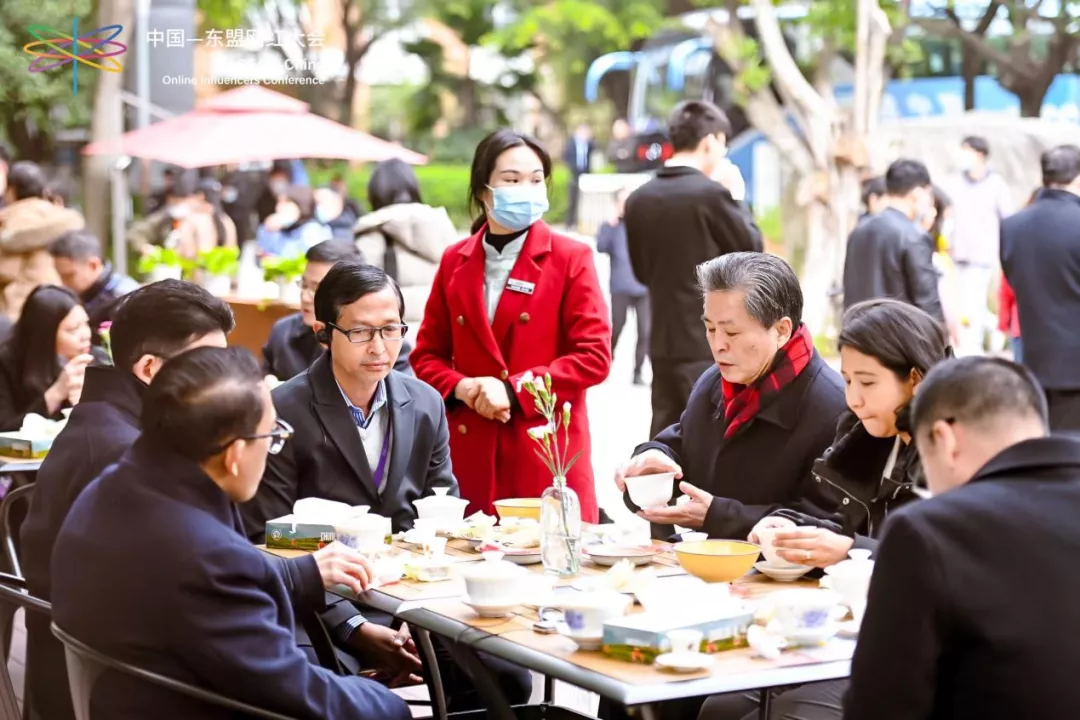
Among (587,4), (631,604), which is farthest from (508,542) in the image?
(587,4)

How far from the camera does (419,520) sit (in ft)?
13.1

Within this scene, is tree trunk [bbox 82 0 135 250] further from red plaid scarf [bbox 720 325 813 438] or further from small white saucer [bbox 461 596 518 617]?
small white saucer [bbox 461 596 518 617]

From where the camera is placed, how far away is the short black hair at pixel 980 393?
235 cm

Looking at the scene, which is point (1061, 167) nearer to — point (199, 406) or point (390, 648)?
point (390, 648)

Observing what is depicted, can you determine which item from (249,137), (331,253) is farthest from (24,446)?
(249,137)

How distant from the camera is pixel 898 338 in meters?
3.46

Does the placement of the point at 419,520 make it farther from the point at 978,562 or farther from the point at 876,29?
the point at 876,29

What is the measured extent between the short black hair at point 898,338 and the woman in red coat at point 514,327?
69.2 inches

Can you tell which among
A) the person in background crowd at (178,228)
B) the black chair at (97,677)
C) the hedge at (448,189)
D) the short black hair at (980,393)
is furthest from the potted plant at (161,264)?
the hedge at (448,189)

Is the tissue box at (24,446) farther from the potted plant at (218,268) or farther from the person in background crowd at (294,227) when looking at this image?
the person in background crowd at (294,227)

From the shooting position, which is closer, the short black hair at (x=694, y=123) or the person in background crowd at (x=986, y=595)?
the person in background crowd at (x=986, y=595)

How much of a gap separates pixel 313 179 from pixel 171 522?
2989 centimetres

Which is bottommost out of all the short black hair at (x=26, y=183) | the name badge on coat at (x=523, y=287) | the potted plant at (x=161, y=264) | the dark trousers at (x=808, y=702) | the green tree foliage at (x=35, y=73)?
the dark trousers at (x=808, y=702)

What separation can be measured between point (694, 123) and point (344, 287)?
9.45 feet
